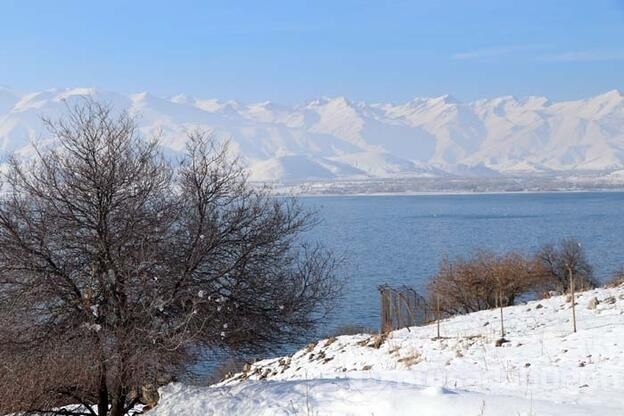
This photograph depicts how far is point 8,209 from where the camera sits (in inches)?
590

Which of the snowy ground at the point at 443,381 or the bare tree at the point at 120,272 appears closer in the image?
the snowy ground at the point at 443,381

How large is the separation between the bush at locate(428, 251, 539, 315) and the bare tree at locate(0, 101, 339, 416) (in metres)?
28.7

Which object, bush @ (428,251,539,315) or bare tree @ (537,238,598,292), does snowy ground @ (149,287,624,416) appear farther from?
bare tree @ (537,238,598,292)

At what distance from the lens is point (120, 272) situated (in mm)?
14320

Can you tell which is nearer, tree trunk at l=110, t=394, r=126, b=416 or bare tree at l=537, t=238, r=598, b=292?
tree trunk at l=110, t=394, r=126, b=416

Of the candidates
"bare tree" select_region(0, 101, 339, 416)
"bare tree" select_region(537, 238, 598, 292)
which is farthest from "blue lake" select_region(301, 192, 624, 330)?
"bare tree" select_region(0, 101, 339, 416)

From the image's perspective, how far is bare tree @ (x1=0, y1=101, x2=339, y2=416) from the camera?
14086mm

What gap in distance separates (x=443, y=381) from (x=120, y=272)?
6.30 m

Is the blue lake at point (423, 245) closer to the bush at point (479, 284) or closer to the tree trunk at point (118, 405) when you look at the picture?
the bush at point (479, 284)

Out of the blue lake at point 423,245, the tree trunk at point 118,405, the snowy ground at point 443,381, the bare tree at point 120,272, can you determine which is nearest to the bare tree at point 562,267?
the blue lake at point 423,245

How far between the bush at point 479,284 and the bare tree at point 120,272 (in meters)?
28.7

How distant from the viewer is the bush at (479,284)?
44906mm

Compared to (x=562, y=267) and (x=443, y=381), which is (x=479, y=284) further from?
(x=443, y=381)

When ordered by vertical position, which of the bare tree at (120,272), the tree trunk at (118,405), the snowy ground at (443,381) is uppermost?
the bare tree at (120,272)
